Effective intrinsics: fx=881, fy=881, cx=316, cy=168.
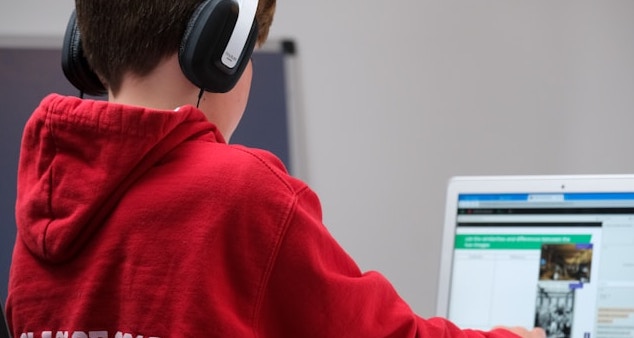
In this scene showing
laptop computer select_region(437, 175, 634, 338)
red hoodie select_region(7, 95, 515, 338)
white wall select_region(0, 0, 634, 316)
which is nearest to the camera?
red hoodie select_region(7, 95, 515, 338)

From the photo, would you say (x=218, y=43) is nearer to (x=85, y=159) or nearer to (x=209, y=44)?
(x=209, y=44)

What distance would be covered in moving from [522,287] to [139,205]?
647 millimetres

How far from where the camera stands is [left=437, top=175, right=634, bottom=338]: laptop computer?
1.19 m

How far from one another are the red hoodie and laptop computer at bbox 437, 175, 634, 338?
447mm

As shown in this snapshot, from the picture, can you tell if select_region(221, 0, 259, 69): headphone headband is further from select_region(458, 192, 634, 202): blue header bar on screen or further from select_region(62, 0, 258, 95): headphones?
select_region(458, 192, 634, 202): blue header bar on screen

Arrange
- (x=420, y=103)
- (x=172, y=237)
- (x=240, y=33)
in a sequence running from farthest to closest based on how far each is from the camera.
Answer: (x=420, y=103), (x=240, y=33), (x=172, y=237)

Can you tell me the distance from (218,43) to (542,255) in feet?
1.98

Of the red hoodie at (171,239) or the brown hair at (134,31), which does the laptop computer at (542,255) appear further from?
the brown hair at (134,31)

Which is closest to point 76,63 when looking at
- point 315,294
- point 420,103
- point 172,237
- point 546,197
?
point 172,237

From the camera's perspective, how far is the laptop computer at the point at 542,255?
1.19 metres

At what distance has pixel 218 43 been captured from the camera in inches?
35.2

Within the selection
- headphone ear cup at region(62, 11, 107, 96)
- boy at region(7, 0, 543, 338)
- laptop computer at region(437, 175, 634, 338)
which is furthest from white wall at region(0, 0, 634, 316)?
boy at region(7, 0, 543, 338)

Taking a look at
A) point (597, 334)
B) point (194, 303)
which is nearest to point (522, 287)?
point (597, 334)

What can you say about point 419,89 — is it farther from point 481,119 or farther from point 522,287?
point 522,287
